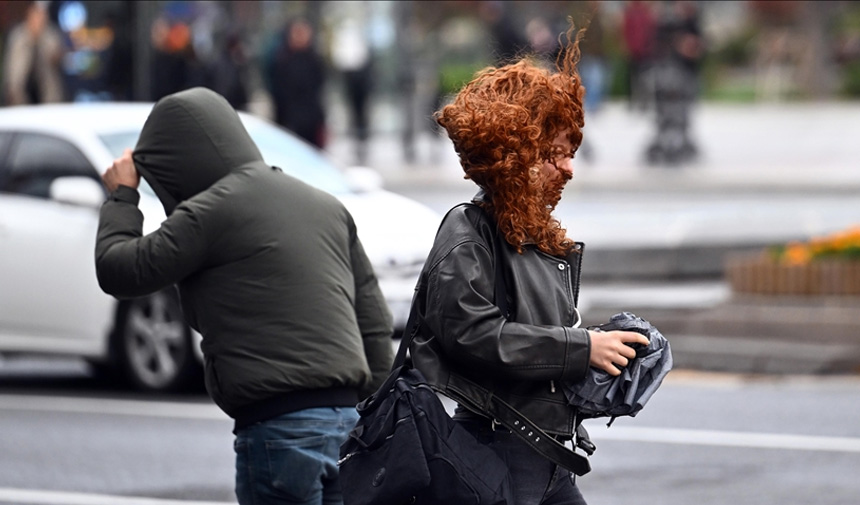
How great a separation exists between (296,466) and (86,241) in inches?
230

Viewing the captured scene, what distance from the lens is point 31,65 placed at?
20.3 m

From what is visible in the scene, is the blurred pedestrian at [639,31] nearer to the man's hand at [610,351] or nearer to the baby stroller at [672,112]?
the baby stroller at [672,112]

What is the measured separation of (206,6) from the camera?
31.9 metres

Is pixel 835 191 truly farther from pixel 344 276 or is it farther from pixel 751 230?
pixel 344 276

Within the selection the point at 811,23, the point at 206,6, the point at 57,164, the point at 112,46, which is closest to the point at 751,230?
the point at 57,164

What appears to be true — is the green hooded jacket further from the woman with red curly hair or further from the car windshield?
the car windshield

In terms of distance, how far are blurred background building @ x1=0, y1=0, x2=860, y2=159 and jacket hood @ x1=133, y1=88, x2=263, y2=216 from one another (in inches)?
408

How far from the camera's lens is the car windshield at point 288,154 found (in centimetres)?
988

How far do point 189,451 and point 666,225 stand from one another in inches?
349

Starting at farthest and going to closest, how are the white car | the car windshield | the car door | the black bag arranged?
the car windshield → the car door → the white car → the black bag

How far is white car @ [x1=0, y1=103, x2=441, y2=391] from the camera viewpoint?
956cm

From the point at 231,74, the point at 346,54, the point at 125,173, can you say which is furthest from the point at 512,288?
the point at 346,54

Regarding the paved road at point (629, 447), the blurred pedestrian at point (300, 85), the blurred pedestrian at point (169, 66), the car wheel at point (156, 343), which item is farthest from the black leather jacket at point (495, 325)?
the blurred pedestrian at point (169, 66)

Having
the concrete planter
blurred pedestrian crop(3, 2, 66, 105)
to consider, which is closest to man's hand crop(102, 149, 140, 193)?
the concrete planter
